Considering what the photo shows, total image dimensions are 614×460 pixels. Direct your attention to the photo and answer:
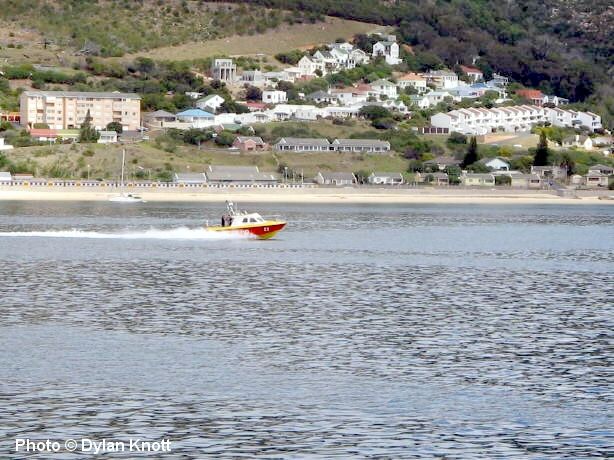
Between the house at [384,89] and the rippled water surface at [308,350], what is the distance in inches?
4658

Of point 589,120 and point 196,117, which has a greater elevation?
point 589,120

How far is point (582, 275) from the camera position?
58.2 metres

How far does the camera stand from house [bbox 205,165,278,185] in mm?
134625

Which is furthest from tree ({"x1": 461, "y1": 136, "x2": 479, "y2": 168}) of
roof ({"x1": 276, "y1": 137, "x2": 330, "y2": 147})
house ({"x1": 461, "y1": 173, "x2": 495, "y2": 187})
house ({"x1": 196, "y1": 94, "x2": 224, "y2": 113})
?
house ({"x1": 196, "y1": 94, "x2": 224, "y2": 113})

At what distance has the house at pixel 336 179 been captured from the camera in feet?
458

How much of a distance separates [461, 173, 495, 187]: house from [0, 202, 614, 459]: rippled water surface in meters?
72.3

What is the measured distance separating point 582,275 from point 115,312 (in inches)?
932

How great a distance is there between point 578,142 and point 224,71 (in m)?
52.0

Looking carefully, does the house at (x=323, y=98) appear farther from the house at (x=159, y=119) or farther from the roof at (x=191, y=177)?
the roof at (x=191, y=177)

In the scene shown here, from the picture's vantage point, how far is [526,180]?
145500 millimetres

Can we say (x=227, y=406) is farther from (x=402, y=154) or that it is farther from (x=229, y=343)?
(x=402, y=154)

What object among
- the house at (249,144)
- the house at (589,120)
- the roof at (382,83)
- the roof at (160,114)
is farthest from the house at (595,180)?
the roof at (160,114)

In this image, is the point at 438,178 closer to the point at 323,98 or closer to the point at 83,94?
the point at 323,98

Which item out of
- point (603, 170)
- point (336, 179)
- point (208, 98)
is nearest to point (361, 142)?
point (336, 179)
